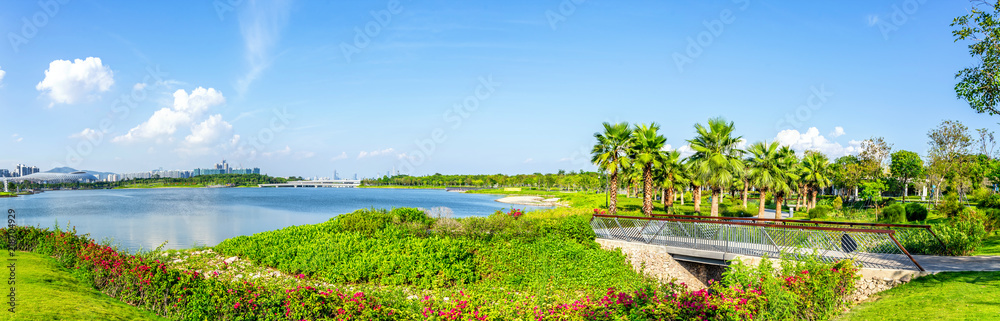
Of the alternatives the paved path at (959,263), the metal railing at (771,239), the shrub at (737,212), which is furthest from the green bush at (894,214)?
the metal railing at (771,239)

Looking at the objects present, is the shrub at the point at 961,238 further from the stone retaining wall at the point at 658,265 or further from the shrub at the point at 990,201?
the shrub at the point at 990,201

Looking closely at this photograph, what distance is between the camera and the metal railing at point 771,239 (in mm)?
13445

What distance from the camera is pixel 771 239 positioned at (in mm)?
14789

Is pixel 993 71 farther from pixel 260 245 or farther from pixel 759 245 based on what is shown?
pixel 260 245

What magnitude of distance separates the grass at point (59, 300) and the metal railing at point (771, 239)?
46.9 ft

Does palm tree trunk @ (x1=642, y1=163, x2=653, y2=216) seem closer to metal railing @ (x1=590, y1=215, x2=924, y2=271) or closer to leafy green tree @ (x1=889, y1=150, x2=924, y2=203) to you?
metal railing @ (x1=590, y1=215, x2=924, y2=271)

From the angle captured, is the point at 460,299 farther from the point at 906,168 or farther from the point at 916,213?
the point at 906,168

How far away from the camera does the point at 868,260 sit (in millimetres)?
13117

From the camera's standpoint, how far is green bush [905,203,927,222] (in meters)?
30.7

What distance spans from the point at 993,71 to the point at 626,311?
1289 centimetres

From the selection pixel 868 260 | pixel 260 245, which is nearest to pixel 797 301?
pixel 868 260

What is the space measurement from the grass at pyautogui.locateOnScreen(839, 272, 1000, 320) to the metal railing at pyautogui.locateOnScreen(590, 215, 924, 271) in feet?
3.03

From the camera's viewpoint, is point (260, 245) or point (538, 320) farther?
point (260, 245)

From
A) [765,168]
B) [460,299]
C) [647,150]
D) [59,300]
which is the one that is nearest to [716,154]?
[647,150]
